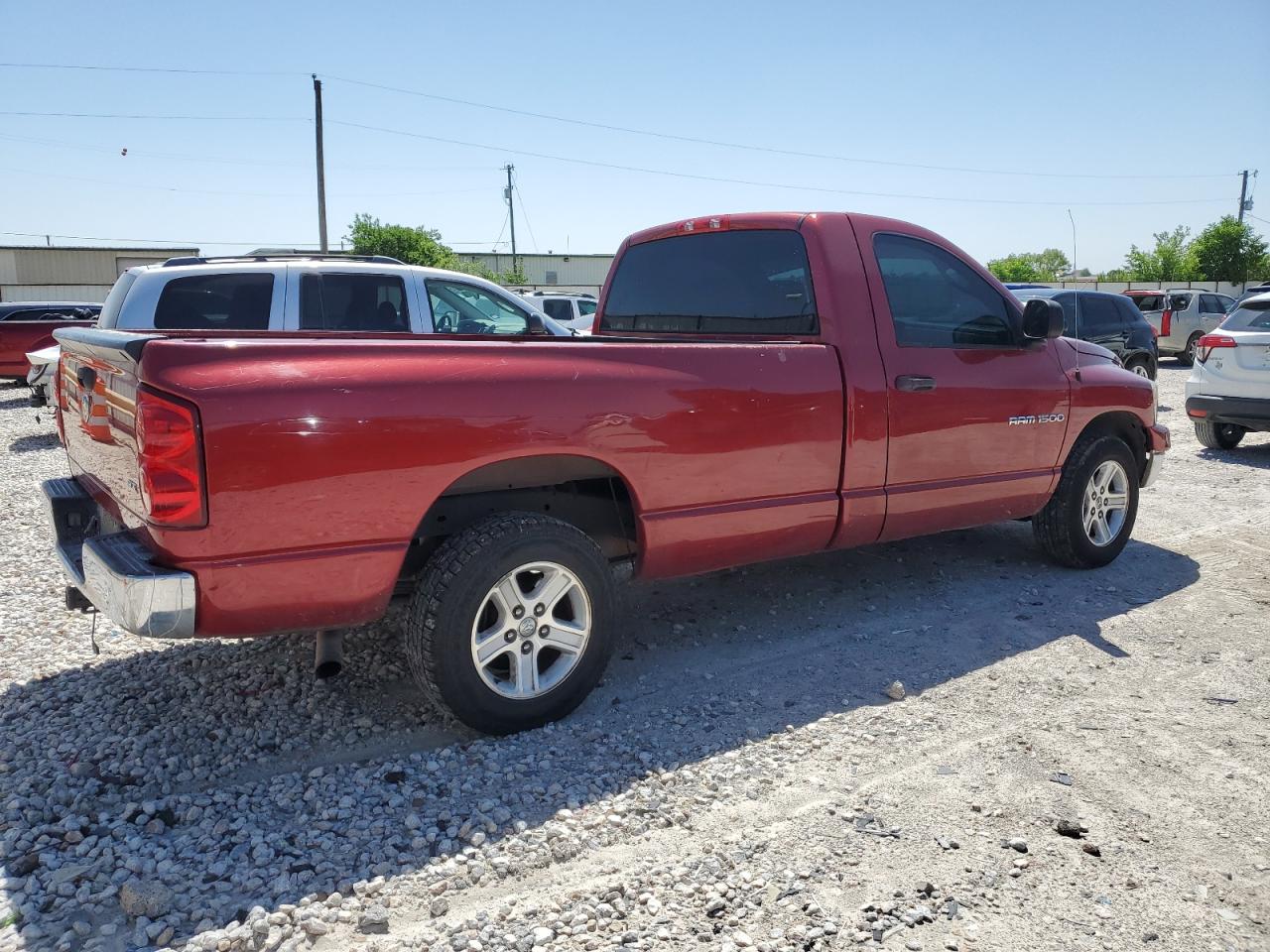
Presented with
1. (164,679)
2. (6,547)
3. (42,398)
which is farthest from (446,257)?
(164,679)

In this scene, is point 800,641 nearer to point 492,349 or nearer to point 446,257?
point 492,349

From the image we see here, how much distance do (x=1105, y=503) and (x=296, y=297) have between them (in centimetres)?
573

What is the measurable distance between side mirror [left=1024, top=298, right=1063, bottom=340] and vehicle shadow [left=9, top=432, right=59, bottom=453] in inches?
423

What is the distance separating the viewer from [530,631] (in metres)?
3.52

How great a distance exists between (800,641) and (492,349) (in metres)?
2.20

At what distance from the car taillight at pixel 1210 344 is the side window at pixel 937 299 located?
618 centimetres

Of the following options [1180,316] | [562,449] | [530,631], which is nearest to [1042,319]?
[562,449]

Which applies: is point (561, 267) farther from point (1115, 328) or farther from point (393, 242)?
point (1115, 328)

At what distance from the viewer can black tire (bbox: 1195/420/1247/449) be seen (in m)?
10.3

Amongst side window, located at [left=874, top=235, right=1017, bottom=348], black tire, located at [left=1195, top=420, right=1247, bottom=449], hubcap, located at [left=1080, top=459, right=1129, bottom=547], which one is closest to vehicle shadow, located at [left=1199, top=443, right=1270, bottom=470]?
black tire, located at [left=1195, top=420, right=1247, bottom=449]

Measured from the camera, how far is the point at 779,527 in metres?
4.21

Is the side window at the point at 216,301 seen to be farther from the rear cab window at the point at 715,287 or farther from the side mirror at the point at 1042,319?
the side mirror at the point at 1042,319

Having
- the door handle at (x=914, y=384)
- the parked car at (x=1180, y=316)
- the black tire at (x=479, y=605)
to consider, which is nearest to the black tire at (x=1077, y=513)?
the door handle at (x=914, y=384)

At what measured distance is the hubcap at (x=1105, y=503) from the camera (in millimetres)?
5648
